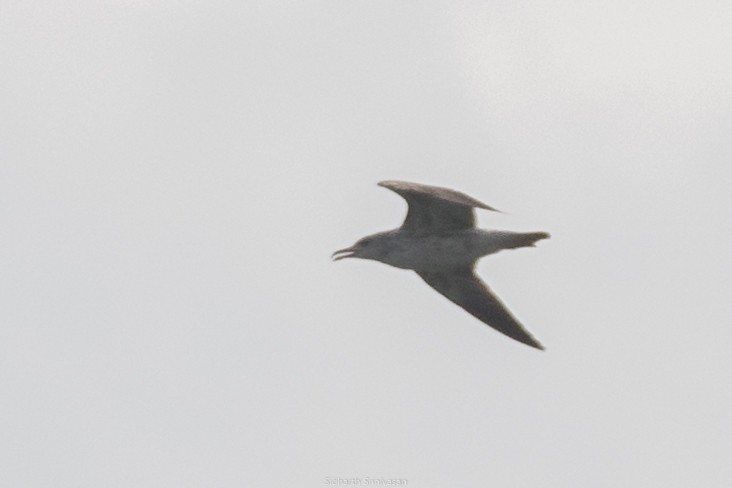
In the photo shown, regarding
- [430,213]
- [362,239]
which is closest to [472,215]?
[430,213]

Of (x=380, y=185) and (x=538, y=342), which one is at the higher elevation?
(x=380, y=185)

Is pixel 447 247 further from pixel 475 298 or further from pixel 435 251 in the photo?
pixel 475 298

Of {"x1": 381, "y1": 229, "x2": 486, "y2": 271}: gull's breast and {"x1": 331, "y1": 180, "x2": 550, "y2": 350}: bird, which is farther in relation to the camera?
{"x1": 381, "y1": 229, "x2": 486, "y2": 271}: gull's breast

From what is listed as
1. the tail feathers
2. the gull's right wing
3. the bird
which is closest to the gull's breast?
the bird

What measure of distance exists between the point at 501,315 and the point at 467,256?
1.88m

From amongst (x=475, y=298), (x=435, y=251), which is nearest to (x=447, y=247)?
(x=435, y=251)

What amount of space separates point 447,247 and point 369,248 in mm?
1706

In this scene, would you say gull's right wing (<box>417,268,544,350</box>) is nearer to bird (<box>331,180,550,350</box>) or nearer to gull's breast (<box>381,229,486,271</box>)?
bird (<box>331,180,550,350</box>)

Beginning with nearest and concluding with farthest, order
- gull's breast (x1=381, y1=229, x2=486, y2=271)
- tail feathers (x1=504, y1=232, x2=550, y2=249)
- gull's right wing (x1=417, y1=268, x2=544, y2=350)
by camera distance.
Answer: tail feathers (x1=504, y1=232, x2=550, y2=249) → gull's breast (x1=381, y1=229, x2=486, y2=271) → gull's right wing (x1=417, y1=268, x2=544, y2=350)

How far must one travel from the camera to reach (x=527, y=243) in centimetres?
2684

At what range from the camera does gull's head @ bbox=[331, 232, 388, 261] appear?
28328mm

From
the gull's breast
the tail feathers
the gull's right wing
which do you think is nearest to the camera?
the tail feathers

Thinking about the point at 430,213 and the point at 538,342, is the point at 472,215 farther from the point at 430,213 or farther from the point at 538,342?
the point at 538,342

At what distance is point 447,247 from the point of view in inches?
1086
